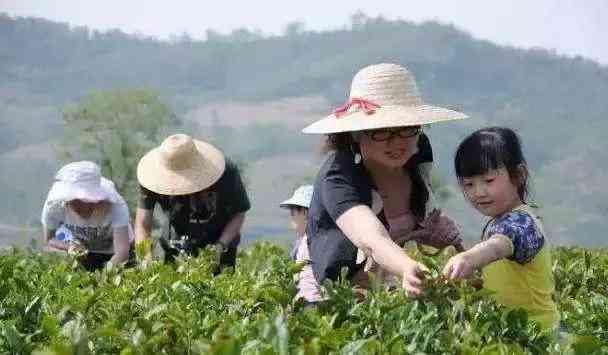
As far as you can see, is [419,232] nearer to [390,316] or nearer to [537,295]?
[537,295]

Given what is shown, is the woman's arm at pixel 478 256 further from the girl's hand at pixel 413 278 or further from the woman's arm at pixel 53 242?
the woman's arm at pixel 53 242

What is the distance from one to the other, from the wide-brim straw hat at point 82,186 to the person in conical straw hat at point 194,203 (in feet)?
1.18

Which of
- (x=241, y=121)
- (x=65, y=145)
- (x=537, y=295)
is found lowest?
(x=241, y=121)

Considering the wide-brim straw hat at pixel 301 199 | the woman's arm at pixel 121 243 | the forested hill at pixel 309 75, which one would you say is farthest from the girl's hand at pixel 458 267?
the forested hill at pixel 309 75

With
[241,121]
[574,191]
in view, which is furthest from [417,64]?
Answer: [574,191]

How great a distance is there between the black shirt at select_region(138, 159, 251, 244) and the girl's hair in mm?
2759

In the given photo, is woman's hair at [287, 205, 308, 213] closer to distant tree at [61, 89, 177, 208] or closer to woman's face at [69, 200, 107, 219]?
woman's face at [69, 200, 107, 219]

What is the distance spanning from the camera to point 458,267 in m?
3.24

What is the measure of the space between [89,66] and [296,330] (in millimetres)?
128367

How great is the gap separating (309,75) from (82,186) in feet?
402

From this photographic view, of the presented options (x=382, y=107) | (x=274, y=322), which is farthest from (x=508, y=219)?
(x=274, y=322)

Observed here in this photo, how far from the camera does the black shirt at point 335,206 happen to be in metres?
3.79

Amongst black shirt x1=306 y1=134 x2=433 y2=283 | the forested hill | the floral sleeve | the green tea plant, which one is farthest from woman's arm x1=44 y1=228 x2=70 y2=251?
the forested hill

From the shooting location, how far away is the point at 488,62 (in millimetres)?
134875
